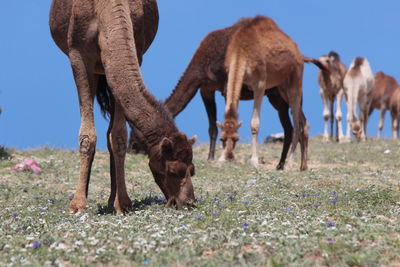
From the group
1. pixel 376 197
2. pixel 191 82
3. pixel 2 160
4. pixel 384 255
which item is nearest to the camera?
pixel 384 255

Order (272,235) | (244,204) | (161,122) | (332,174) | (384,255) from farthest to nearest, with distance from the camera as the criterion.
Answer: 1. (332,174)
2. (244,204)
3. (161,122)
4. (272,235)
5. (384,255)

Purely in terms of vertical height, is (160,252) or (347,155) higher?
(347,155)

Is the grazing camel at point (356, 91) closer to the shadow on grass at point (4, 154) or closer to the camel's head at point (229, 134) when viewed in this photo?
the camel's head at point (229, 134)

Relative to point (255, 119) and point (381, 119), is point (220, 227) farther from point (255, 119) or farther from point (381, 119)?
point (381, 119)

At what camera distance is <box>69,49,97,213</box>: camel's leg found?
24.1 feet

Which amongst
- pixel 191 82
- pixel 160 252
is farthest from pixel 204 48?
pixel 160 252

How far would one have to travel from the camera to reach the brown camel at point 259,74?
14.5m

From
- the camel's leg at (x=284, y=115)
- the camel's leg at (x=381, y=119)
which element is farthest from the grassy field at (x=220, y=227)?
the camel's leg at (x=381, y=119)

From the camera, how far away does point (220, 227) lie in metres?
Answer: 5.50

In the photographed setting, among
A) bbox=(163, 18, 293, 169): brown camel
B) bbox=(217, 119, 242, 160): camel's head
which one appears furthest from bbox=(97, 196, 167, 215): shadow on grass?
bbox=(163, 18, 293, 169): brown camel

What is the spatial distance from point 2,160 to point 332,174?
7.84 metres

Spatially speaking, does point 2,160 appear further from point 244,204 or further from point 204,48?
point 244,204

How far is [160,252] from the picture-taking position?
14.9 feet

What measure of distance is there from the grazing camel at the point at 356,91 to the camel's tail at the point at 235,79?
12.6 m
